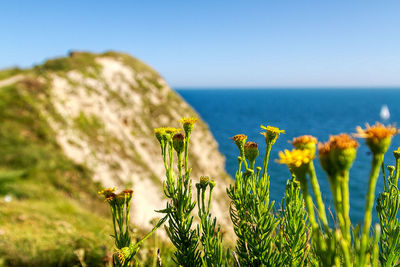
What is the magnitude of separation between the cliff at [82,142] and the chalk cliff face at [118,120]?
84 millimetres

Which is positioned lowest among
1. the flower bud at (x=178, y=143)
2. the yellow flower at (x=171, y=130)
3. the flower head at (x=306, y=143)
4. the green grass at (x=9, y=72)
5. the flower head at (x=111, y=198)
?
the flower head at (x=111, y=198)

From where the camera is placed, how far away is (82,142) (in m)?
17.0

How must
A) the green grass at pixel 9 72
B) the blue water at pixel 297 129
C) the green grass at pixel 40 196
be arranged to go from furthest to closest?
the green grass at pixel 9 72 → the green grass at pixel 40 196 → the blue water at pixel 297 129

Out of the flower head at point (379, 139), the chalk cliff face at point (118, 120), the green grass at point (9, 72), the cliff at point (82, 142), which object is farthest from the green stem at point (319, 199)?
the green grass at point (9, 72)

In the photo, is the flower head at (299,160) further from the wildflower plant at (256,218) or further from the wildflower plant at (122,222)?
the wildflower plant at (122,222)

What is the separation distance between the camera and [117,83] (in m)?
26.3

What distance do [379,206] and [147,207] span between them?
16.7m

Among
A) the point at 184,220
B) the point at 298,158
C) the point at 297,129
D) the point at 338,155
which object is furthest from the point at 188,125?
the point at 297,129

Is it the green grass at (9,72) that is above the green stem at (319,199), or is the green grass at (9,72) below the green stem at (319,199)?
above

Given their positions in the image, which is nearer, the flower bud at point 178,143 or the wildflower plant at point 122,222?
the wildflower plant at point 122,222

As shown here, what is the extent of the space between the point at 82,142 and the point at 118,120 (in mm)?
6491

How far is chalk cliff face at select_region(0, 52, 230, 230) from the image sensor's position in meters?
17.0

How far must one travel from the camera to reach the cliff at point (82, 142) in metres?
9.22

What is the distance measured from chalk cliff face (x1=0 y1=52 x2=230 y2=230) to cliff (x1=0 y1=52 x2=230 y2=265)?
0.27ft
